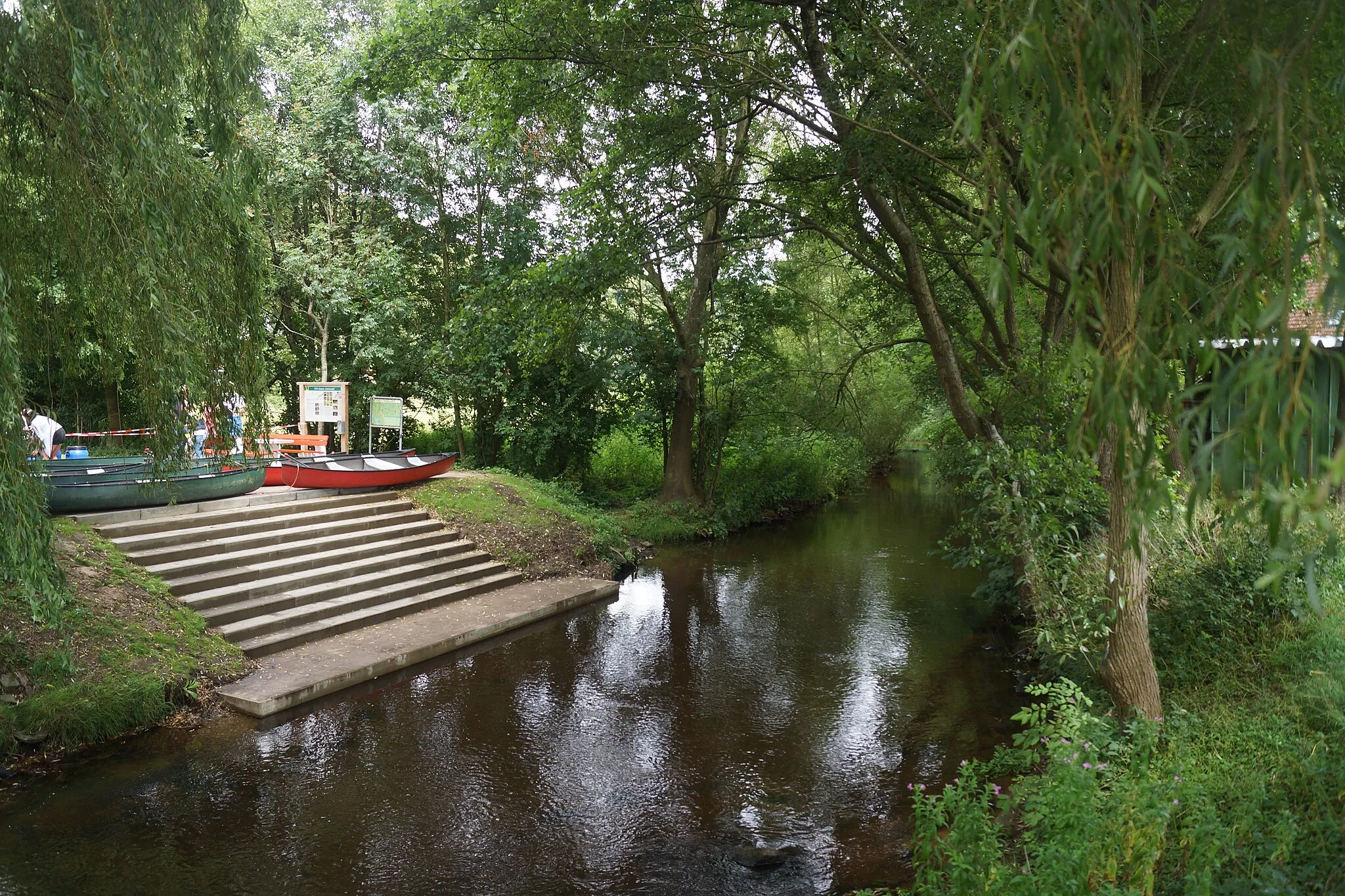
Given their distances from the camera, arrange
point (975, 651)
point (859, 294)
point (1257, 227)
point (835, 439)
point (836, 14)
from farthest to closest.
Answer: point (835, 439) → point (859, 294) → point (975, 651) → point (836, 14) → point (1257, 227)

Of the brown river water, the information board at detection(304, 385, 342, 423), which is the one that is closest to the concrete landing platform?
the brown river water

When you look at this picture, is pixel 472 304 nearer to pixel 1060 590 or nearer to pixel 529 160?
pixel 529 160

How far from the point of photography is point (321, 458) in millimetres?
13164

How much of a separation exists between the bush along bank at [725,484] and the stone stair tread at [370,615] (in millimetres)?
5386

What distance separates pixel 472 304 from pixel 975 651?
8611 millimetres

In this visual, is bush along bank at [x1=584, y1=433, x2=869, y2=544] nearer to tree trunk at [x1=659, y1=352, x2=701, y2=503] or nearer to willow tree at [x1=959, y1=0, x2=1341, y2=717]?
tree trunk at [x1=659, y1=352, x2=701, y2=503]

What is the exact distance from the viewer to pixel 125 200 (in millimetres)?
5812

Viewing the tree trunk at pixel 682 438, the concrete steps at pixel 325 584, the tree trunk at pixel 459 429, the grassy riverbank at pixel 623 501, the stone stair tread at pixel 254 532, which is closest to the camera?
the concrete steps at pixel 325 584

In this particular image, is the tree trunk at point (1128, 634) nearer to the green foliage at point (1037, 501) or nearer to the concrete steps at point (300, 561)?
the green foliage at point (1037, 501)

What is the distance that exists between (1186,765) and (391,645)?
7737 millimetres

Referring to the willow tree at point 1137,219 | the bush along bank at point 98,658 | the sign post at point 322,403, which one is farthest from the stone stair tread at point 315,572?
the willow tree at point 1137,219

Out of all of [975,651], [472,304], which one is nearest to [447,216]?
[472,304]

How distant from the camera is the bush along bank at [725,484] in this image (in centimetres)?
1823

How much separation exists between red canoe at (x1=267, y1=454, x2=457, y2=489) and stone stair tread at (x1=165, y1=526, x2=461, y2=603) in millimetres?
1410
